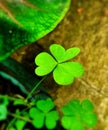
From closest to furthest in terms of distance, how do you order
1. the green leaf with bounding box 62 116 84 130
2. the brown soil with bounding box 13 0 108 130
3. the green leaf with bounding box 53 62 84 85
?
the green leaf with bounding box 53 62 84 85 → the green leaf with bounding box 62 116 84 130 → the brown soil with bounding box 13 0 108 130

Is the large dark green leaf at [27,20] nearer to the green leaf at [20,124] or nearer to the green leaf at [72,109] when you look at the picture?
the green leaf at [72,109]

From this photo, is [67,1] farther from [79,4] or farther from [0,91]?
[79,4]

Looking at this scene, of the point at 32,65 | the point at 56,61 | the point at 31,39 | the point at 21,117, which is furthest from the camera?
the point at 32,65

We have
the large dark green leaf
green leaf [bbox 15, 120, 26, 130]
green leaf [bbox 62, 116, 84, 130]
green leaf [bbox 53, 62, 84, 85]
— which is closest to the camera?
the large dark green leaf

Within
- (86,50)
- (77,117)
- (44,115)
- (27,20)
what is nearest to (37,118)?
(44,115)

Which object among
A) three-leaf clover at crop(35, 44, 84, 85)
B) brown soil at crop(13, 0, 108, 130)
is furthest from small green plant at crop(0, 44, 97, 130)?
brown soil at crop(13, 0, 108, 130)

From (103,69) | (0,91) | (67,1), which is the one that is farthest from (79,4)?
(67,1)

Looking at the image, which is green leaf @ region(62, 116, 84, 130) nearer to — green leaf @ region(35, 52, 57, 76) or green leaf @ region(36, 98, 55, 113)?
green leaf @ region(36, 98, 55, 113)
